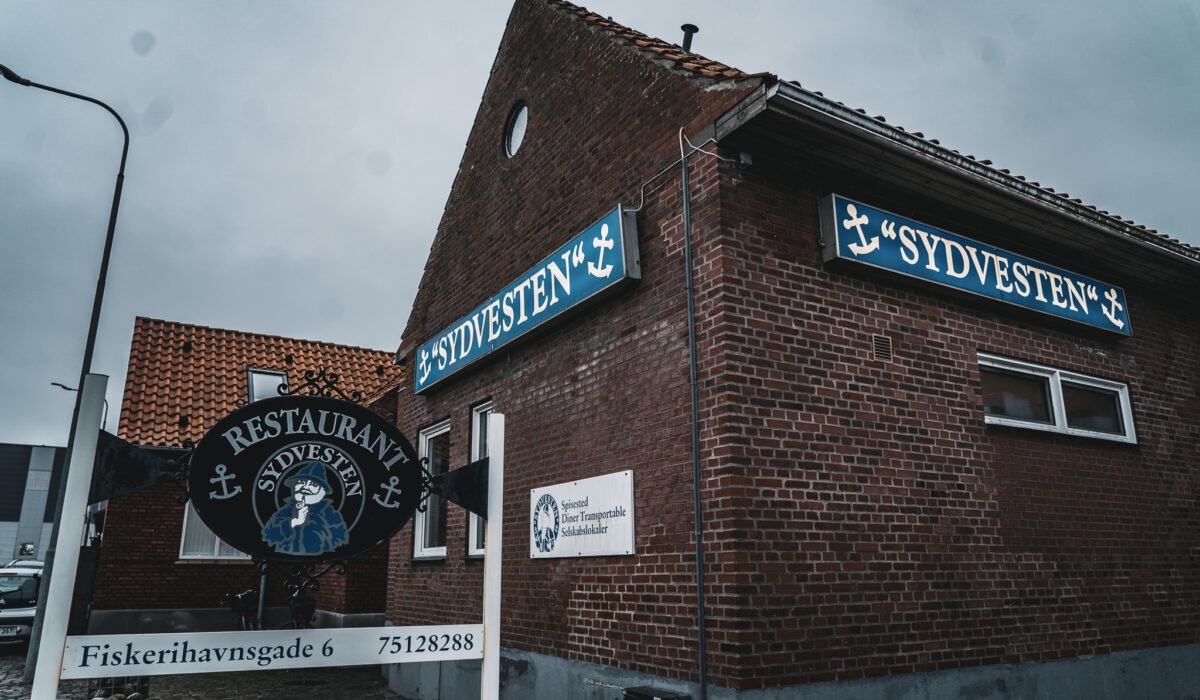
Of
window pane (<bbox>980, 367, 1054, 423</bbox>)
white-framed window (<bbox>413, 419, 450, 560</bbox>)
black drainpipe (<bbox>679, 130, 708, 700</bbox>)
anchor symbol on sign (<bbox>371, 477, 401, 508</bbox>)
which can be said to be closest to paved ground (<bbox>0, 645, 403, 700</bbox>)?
white-framed window (<bbox>413, 419, 450, 560</bbox>)

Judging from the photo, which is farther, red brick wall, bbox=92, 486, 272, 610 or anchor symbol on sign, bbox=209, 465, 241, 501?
red brick wall, bbox=92, 486, 272, 610

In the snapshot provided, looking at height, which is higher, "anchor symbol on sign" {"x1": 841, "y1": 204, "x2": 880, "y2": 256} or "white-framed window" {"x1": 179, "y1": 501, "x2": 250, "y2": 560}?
"anchor symbol on sign" {"x1": 841, "y1": 204, "x2": 880, "y2": 256}

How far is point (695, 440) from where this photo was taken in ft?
19.3

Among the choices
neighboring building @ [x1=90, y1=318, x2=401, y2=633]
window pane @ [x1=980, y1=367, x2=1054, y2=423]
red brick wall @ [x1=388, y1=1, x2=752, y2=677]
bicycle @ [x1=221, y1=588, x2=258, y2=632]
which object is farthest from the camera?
neighboring building @ [x1=90, y1=318, x2=401, y2=633]

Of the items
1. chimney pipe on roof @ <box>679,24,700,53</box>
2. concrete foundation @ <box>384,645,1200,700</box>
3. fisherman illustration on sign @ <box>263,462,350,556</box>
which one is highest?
chimney pipe on roof @ <box>679,24,700,53</box>

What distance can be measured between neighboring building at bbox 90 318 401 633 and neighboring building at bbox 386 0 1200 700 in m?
6.43

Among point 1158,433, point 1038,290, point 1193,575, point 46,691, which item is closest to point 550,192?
point 1038,290

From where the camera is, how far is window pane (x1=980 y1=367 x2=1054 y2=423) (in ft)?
24.5

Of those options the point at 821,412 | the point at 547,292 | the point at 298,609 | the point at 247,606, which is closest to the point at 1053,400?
the point at 821,412

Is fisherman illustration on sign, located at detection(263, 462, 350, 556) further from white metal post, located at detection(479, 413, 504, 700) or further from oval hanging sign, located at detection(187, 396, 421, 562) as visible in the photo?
white metal post, located at detection(479, 413, 504, 700)

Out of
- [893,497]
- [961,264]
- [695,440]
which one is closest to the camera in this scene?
[695,440]

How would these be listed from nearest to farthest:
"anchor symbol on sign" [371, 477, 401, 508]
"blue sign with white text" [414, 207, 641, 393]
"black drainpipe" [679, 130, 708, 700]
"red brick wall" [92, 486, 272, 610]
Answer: "anchor symbol on sign" [371, 477, 401, 508], "black drainpipe" [679, 130, 708, 700], "blue sign with white text" [414, 207, 641, 393], "red brick wall" [92, 486, 272, 610]

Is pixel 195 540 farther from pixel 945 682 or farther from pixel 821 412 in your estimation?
pixel 945 682

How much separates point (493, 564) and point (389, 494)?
684 mm
